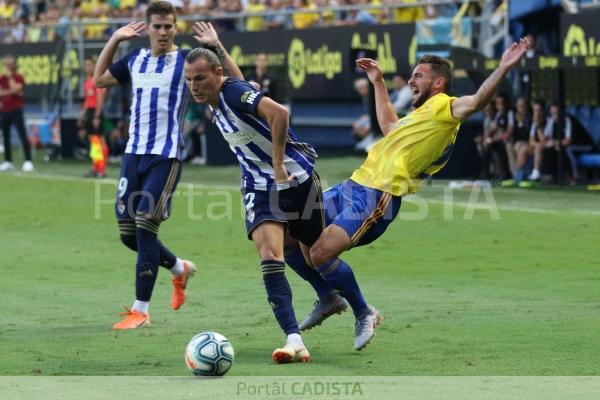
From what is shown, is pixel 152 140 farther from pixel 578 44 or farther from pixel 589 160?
pixel 589 160

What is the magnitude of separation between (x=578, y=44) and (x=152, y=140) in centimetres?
1204

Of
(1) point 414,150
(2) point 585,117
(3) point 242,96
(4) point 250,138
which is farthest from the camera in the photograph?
(2) point 585,117

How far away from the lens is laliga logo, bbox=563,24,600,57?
68.6 feet

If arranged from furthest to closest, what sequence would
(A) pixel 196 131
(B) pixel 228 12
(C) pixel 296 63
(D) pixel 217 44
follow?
(B) pixel 228 12
(A) pixel 196 131
(C) pixel 296 63
(D) pixel 217 44

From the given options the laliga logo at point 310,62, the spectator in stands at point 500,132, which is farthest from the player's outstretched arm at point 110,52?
the laliga logo at point 310,62

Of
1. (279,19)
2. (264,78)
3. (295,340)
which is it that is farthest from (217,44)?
(279,19)

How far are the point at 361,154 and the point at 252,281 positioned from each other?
49.3 feet

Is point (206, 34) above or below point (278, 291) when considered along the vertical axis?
above

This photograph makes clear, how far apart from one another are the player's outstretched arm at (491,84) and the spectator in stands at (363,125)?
16591 mm

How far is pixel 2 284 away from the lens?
12453 millimetres

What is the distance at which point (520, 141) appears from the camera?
22000 mm

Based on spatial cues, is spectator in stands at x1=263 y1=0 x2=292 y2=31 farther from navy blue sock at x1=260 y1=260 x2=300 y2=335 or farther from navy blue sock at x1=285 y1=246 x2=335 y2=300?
navy blue sock at x1=260 y1=260 x2=300 y2=335

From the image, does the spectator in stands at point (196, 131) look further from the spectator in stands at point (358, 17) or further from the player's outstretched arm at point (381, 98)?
the player's outstretched arm at point (381, 98)
